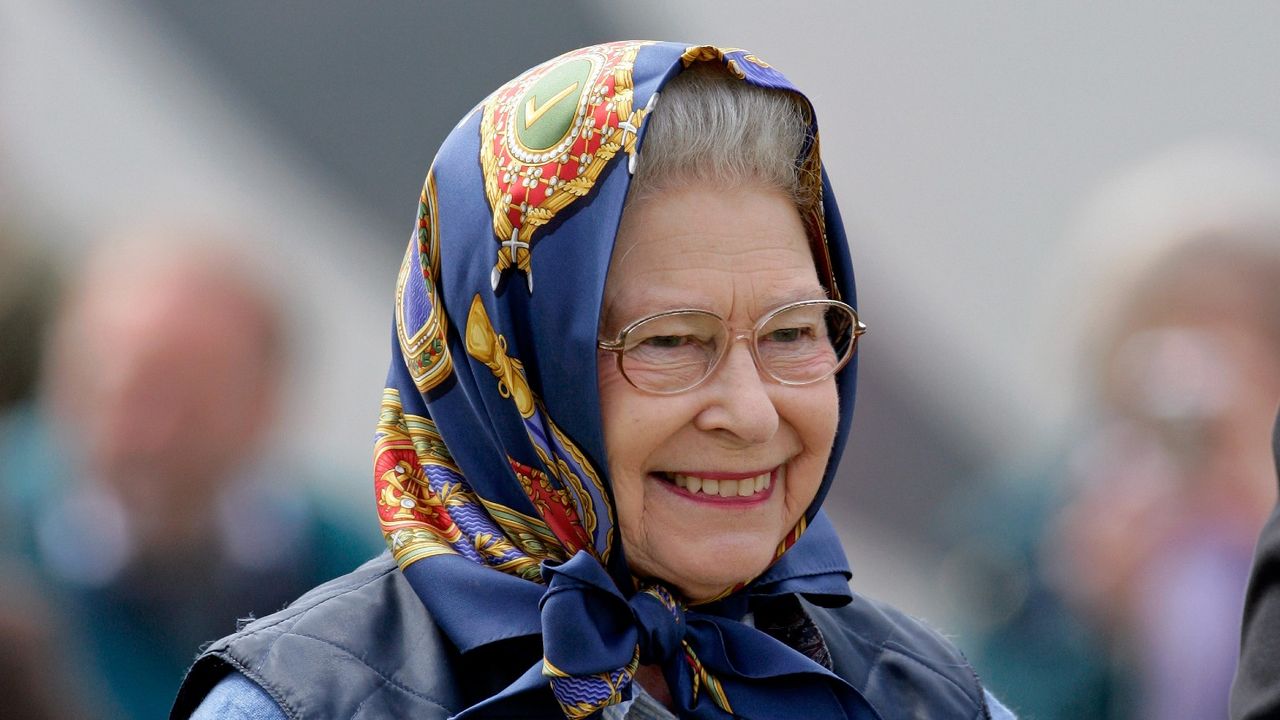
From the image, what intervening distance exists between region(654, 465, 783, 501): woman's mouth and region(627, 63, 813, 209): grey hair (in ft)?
1.39

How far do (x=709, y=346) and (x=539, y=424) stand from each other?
290 mm

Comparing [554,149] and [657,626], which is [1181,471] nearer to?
[657,626]

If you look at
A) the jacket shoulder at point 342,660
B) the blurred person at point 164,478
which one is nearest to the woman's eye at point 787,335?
the jacket shoulder at point 342,660

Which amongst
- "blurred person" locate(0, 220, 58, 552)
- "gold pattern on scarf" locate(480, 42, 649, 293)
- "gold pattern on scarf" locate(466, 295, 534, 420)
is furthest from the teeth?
"blurred person" locate(0, 220, 58, 552)

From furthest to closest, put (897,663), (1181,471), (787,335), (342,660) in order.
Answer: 1. (1181,471)
2. (897,663)
3. (787,335)
4. (342,660)

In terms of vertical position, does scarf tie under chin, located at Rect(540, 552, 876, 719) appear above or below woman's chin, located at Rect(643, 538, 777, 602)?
below

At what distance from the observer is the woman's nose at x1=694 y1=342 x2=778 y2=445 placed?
2.40 meters

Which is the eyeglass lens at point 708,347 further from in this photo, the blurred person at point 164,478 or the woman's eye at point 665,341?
the blurred person at point 164,478

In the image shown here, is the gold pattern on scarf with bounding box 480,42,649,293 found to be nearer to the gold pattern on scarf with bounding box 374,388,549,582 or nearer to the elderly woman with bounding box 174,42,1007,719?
the elderly woman with bounding box 174,42,1007,719

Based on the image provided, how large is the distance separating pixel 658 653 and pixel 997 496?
2.20m

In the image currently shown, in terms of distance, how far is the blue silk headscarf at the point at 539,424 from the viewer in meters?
2.30

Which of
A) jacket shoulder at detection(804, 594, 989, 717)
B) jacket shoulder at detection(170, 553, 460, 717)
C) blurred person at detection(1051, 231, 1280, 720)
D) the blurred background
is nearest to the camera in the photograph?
jacket shoulder at detection(170, 553, 460, 717)

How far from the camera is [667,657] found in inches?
94.5

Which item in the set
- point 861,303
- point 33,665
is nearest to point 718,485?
point 33,665
